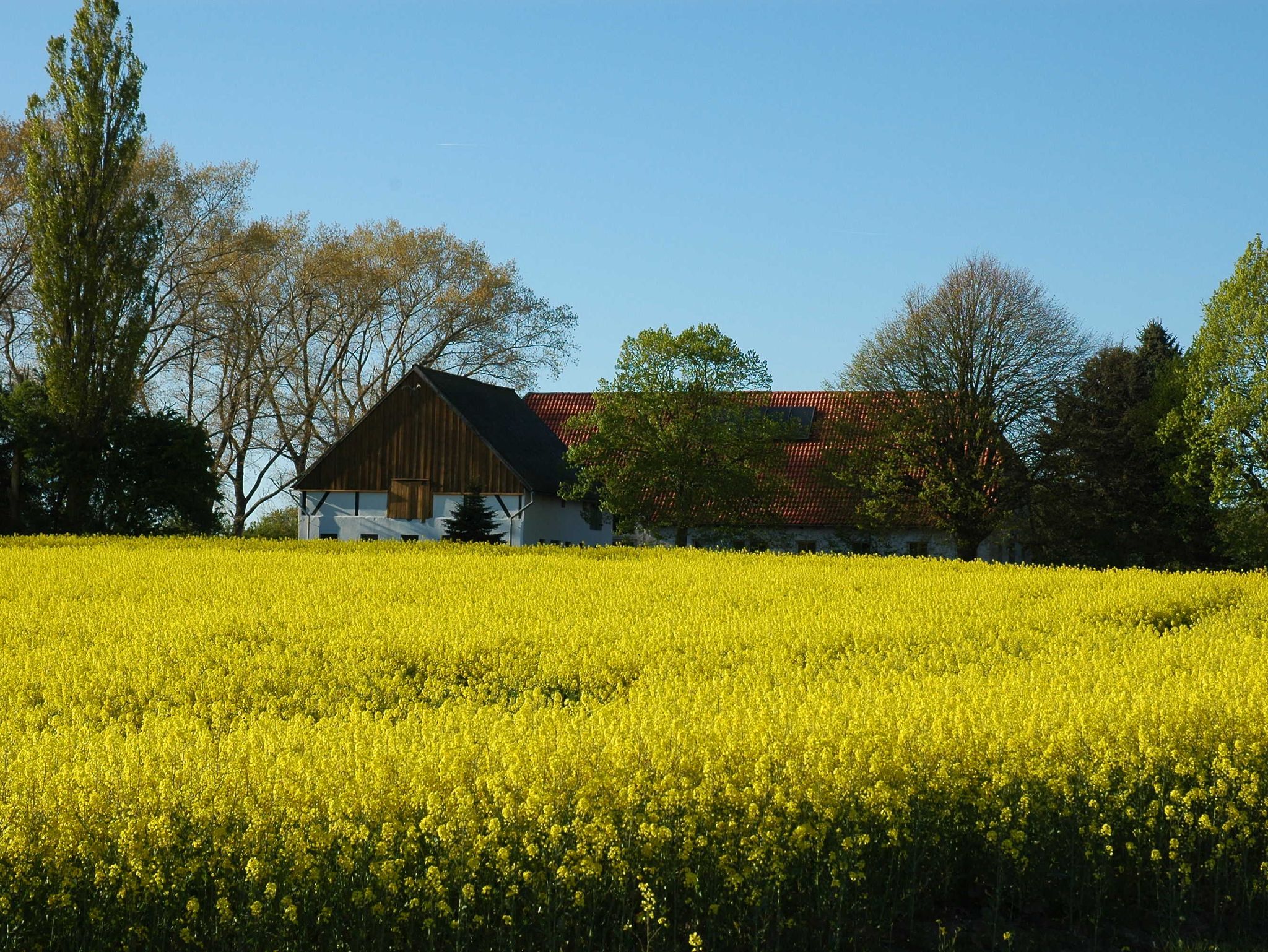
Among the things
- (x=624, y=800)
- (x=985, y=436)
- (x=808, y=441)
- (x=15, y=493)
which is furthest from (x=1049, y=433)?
(x=624, y=800)

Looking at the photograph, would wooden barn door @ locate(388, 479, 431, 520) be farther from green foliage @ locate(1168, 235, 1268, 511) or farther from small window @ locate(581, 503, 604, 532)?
green foliage @ locate(1168, 235, 1268, 511)

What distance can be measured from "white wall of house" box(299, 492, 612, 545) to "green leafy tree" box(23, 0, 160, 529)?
28.7ft

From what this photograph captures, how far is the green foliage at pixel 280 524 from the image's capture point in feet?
175

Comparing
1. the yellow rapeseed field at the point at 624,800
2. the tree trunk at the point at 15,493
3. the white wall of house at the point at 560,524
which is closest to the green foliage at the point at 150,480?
the tree trunk at the point at 15,493

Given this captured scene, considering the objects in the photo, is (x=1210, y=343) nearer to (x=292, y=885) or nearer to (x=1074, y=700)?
(x=1074, y=700)

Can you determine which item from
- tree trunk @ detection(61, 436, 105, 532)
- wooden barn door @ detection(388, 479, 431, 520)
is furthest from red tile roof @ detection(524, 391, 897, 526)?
tree trunk @ detection(61, 436, 105, 532)

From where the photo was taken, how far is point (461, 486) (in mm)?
44750

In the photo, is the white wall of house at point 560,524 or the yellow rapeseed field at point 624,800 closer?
the yellow rapeseed field at point 624,800

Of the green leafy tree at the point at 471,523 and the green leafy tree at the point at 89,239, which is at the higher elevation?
the green leafy tree at the point at 89,239

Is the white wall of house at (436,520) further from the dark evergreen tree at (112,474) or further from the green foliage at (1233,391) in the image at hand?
the green foliage at (1233,391)

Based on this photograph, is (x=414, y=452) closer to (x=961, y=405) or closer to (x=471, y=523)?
(x=471, y=523)

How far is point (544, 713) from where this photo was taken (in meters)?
9.12

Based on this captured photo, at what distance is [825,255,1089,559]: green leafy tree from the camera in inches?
1576

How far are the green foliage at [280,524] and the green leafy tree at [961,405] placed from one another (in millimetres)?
23286
